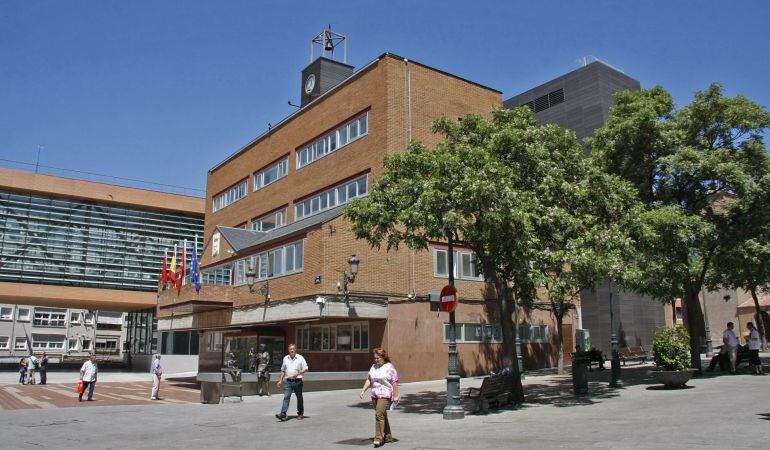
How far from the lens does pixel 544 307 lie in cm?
3092

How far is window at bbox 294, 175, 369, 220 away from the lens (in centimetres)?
2767

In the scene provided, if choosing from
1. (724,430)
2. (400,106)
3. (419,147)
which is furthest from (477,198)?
(400,106)

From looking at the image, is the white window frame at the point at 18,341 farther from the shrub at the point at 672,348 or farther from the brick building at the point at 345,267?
the shrub at the point at 672,348

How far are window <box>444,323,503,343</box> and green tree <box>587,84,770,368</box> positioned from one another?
7.59 metres

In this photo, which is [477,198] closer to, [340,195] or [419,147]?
[419,147]

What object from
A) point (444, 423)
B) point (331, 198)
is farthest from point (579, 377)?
point (331, 198)

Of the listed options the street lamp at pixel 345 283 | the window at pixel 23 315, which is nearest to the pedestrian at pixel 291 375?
the street lamp at pixel 345 283

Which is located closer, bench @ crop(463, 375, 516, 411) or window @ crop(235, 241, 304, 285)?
bench @ crop(463, 375, 516, 411)

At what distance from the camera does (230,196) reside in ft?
135

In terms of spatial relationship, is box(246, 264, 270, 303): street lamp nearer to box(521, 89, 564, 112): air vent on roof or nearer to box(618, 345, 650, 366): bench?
box(618, 345, 650, 366): bench

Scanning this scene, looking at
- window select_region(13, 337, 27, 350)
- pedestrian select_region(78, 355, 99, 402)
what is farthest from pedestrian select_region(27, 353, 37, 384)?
window select_region(13, 337, 27, 350)

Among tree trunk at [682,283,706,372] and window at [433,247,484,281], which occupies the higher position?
window at [433,247,484,281]

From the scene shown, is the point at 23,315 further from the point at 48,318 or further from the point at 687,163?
the point at 687,163

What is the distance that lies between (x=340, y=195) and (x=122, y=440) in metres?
18.4
